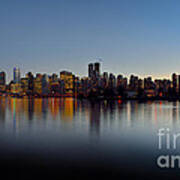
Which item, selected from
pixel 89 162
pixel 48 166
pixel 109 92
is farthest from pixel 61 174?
pixel 109 92

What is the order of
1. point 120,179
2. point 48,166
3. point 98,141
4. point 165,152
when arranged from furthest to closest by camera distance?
point 98,141
point 165,152
point 48,166
point 120,179

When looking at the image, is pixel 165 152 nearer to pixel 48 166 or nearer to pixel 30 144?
pixel 48 166

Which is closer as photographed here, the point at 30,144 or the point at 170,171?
the point at 170,171

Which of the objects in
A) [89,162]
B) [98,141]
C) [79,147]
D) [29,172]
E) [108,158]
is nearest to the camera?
[29,172]

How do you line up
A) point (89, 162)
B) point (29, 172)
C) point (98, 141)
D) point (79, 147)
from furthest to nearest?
1. point (98, 141)
2. point (79, 147)
3. point (89, 162)
4. point (29, 172)

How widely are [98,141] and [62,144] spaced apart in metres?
2.78

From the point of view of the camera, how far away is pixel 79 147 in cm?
1495

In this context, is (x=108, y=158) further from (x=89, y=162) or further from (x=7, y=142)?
(x=7, y=142)

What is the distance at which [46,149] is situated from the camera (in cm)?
1426

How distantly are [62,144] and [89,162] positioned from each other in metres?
4.94

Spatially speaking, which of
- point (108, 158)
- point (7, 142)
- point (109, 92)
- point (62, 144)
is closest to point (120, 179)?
point (108, 158)

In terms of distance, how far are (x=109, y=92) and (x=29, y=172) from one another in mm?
189192

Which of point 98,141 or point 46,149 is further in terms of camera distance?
point 98,141

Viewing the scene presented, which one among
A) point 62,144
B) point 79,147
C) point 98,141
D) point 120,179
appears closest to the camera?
point 120,179
